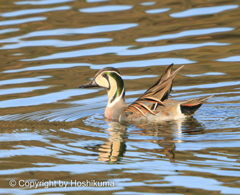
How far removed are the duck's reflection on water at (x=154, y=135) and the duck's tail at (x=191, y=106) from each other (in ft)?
0.47

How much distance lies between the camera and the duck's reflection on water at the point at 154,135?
7411 mm

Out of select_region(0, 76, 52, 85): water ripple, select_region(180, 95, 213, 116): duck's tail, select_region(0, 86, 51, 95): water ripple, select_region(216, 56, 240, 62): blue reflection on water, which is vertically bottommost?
select_region(0, 86, 51, 95): water ripple

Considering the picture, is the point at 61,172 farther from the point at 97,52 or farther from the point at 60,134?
the point at 97,52

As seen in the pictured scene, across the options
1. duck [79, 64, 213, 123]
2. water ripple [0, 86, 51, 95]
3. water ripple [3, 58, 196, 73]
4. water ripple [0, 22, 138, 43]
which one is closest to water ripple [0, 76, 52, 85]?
water ripple [0, 86, 51, 95]

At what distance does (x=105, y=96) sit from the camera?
11.4 metres

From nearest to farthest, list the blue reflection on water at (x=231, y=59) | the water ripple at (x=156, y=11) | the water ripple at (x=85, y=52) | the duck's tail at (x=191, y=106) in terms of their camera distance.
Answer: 1. the duck's tail at (x=191, y=106)
2. the blue reflection on water at (x=231, y=59)
3. the water ripple at (x=85, y=52)
4. the water ripple at (x=156, y=11)

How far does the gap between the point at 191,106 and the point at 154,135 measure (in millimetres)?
1245

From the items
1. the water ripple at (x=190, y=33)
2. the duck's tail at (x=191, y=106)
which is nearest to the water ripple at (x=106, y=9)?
the water ripple at (x=190, y=33)

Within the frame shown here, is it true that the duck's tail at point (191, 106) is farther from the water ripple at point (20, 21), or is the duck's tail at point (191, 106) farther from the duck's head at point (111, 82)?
the water ripple at point (20, 21)

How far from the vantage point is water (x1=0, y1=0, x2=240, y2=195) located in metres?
6.62

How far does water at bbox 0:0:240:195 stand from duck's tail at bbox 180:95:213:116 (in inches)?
7.6

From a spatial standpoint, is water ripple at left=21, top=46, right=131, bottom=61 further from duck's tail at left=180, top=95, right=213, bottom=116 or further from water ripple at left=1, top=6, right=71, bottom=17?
duck's tail at left=180, top=95, right=213, bottom=116

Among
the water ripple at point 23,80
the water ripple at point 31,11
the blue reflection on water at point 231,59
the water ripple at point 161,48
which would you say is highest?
the water ripple at point 31,11
